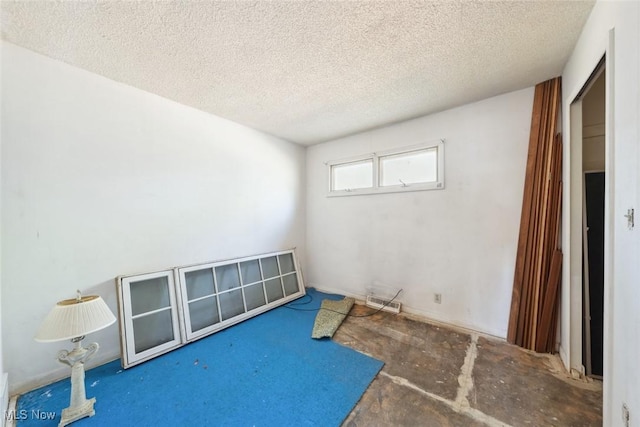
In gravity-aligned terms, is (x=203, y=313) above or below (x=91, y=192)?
below

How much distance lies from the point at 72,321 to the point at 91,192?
43.5 inches

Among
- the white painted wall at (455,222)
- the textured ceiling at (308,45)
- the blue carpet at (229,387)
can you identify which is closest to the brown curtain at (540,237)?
the white painted wall at (455,222)

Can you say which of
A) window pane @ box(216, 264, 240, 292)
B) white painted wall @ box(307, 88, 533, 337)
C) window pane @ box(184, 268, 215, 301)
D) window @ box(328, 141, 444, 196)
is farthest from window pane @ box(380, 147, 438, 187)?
window pane @ box(184, 268, 215, 301)

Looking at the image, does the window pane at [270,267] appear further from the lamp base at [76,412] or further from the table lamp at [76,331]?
the lamp base at [76,412]

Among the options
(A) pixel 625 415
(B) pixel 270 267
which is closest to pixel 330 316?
(B) pixel 270 267

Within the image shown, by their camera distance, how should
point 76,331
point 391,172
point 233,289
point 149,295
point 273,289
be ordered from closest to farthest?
point 76,331
point 149,295
point 233,289
point 391,172
point 273,289

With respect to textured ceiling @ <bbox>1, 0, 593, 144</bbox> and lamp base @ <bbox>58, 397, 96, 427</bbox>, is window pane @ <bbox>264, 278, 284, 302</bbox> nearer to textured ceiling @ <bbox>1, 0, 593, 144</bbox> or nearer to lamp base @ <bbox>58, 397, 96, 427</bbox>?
lamp base @ <bbox>58, 397, 96, 427</bbox>

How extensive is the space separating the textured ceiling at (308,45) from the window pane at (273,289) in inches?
92.7

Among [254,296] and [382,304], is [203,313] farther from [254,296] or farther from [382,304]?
[382,304]

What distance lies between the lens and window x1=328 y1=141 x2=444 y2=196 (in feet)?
9.36

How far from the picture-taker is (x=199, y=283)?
2621mm

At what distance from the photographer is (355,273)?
11.5 feet

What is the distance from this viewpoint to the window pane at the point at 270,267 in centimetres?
333

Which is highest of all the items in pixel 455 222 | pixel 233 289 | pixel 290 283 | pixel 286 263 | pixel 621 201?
pixel 621 201
